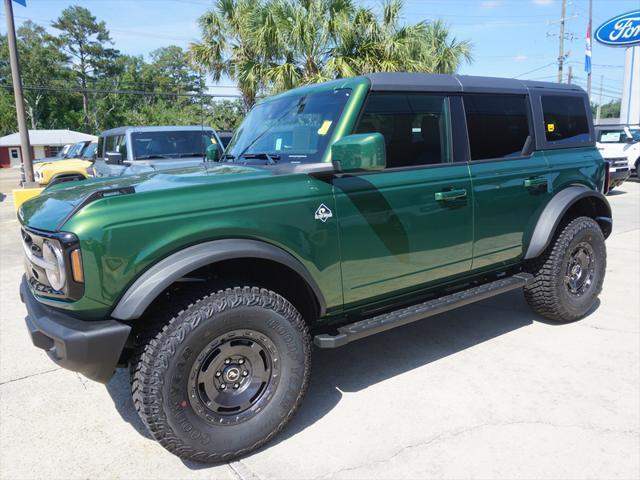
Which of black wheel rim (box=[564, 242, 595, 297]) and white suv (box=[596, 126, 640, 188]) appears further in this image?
white suv (box=[596, 126, 640, 188])

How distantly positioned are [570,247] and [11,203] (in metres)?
16.0

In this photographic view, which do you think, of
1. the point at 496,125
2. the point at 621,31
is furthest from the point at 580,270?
the point at 621,31

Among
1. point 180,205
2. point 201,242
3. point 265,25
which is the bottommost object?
point 201,242

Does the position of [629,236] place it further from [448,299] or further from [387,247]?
[387,247]

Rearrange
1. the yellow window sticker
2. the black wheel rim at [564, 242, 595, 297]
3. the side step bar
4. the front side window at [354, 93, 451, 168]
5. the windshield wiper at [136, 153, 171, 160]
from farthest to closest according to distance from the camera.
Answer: the windshield wiper at [136, 153, 171, 160], the black wheel rim at [564, 242, 595, 297], the front side window at [354, 93, 451, 168], the yellow window sticker, the side step bar

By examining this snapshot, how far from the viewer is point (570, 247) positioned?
4160mm

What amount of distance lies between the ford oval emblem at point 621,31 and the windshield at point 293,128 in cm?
2600

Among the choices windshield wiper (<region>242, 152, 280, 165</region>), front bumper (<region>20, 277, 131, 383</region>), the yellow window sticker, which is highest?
the yellow window sticker

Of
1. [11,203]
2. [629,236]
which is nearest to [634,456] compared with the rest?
[629,236]

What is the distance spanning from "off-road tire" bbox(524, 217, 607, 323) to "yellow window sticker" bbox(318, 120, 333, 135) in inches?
89.0

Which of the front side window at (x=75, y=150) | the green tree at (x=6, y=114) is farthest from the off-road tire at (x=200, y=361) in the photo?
the green tree at (x=6, y=114)

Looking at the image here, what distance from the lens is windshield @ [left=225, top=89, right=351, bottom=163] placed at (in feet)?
10.0

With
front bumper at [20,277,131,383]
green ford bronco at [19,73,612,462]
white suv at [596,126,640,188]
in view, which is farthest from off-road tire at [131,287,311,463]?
white suv at [596,126,640,188]

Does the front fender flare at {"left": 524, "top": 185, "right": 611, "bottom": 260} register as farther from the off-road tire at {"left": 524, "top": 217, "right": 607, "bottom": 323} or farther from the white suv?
the white suv
